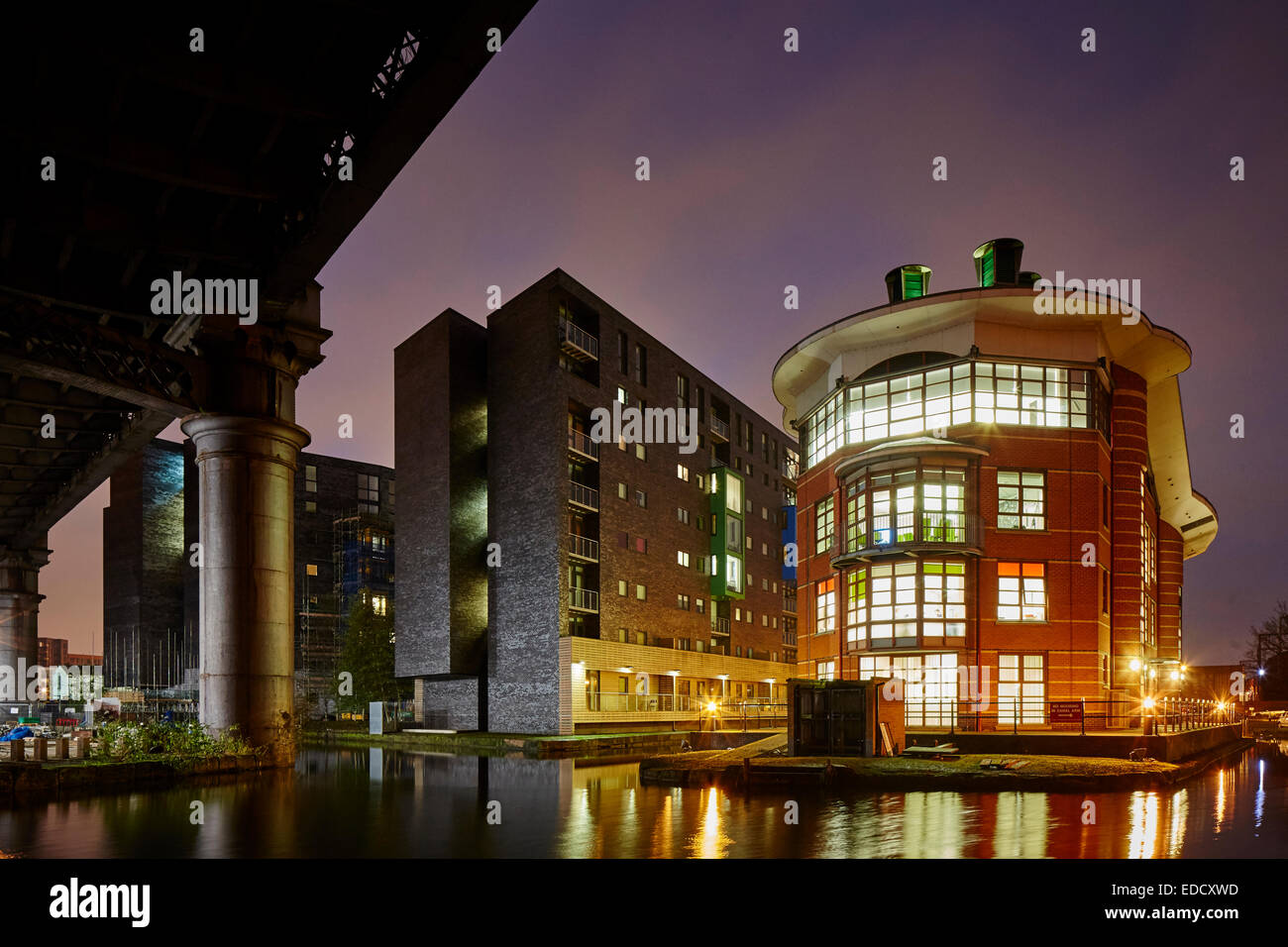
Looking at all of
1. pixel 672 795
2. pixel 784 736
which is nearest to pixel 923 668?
pixel 784 736

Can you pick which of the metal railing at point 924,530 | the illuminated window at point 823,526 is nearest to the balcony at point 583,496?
the illuminated window at point 823,526

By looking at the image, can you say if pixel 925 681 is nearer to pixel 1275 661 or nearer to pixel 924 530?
pixel 924 530

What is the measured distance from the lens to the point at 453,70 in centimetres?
1688

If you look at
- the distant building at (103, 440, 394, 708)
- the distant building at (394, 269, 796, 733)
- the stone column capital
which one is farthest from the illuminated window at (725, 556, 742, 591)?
the stone column capital

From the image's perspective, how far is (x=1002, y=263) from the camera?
40.2 meters

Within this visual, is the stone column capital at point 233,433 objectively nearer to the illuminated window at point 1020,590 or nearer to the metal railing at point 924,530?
the metal railing at point 924,530

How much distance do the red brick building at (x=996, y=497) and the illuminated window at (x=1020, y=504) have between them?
0.17 feet

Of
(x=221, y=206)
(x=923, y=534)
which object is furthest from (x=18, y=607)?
(x=923, y=534)

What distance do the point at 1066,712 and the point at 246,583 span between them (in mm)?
23297

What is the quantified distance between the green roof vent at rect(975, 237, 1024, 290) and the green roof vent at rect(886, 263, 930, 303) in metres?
2.51

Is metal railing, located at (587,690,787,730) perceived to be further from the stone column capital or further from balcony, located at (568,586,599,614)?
the stone column capital

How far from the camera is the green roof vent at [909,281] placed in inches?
1657
